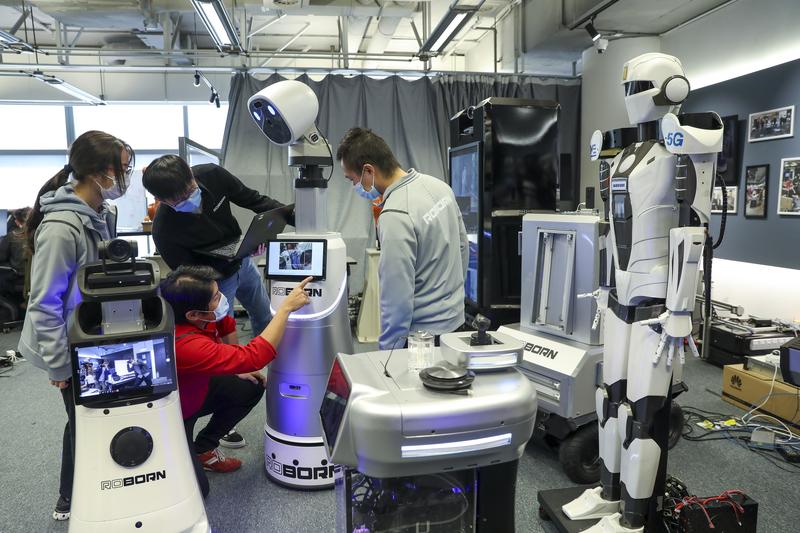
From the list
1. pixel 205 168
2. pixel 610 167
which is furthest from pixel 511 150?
pixel 205 168

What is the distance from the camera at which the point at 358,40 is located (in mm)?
7352

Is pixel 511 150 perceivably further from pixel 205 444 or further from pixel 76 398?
pixel 76 398

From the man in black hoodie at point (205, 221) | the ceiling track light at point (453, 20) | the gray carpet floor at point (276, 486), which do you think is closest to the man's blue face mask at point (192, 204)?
the man in black hoodie at point (205, 221)

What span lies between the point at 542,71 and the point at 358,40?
2662 mm

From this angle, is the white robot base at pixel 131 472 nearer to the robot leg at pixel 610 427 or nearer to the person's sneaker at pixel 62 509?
the person's sneaker at pixel 62 509

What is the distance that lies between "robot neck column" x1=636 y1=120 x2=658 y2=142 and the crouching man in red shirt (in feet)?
4.49

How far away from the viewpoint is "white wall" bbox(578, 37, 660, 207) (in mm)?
4977

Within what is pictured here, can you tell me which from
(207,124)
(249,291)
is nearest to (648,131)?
(249,291)

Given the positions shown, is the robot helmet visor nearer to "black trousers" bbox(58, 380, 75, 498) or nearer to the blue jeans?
the blue jeans

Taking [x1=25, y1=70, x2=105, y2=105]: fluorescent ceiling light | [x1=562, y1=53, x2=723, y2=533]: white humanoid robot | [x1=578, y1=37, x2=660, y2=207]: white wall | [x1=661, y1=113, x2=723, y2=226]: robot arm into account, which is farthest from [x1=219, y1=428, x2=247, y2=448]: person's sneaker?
[x1=25, y1=70, x2=105, y2=105]: fluorescent ceiling light

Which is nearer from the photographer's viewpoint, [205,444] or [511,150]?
[205,444]

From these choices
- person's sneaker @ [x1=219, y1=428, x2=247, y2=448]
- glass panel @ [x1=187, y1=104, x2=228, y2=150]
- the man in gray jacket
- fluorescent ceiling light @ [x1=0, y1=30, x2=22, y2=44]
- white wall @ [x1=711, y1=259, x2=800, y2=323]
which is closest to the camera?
the man in gray jacket

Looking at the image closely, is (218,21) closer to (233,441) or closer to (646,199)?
(233,441)

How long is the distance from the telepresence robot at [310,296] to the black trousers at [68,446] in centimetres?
75
